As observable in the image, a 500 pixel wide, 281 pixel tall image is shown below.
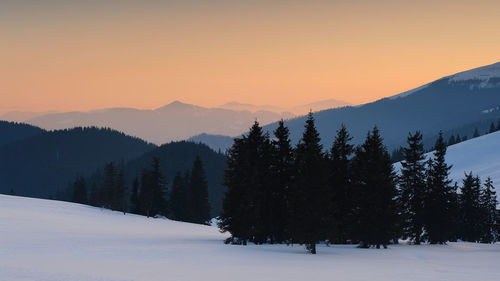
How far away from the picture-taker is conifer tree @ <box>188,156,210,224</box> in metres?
98.4

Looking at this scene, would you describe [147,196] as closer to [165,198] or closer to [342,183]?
[165,198]

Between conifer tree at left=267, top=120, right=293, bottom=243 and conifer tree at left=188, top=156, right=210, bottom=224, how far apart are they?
50771 mm

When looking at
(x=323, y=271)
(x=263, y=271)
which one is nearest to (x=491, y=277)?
(x=323, y=271)

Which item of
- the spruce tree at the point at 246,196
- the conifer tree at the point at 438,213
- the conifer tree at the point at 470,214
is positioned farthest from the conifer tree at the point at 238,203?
the conifer tree at the point at 470,214

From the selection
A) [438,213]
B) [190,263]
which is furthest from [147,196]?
[190,263]

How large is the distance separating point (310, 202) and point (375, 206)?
1133cm

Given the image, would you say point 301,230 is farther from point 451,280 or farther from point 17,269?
point 17,269

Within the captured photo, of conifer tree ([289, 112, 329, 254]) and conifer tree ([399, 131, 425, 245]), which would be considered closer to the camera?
conifer tree ([289, 112, 329, 254])

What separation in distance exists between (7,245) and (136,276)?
51.8 ft

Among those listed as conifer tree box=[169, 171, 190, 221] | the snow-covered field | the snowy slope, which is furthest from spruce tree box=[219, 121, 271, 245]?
the snowy slope

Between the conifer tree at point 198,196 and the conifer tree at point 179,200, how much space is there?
62.1 inches

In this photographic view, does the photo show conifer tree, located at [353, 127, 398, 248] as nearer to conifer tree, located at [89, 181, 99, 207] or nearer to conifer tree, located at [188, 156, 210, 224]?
conifer tree, located at [188, 156, 210, 224]

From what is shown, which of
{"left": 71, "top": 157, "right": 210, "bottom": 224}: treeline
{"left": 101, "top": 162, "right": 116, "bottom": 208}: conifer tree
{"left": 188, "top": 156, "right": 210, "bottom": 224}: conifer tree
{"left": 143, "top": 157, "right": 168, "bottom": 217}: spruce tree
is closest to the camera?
{"left": 188, "top": 156, "right": 210, "bottom": 224}: conifer tree

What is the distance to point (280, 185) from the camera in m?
48.3
